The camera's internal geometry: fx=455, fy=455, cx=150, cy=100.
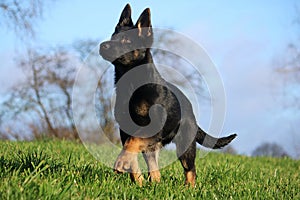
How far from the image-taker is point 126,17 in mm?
6418

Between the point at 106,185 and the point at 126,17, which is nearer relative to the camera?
the point at 106,185

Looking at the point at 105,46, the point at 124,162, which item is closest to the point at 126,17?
the point at 105,46

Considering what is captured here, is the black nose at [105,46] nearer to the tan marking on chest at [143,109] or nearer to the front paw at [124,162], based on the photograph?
the tan marking on chest at [143,109]

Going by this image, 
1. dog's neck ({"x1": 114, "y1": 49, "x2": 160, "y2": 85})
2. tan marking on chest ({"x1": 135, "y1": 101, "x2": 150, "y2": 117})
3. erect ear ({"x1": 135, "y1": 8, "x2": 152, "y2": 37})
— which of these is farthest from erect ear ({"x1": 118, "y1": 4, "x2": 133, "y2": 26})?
tan marking on chest ({"x1": 135, "y1": 101, "x2": 150, "y2": 117})

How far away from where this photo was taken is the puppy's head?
5.86 metres

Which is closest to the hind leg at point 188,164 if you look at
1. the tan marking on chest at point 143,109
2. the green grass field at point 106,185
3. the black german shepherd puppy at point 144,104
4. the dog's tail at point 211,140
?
the black german shepherd puppy at point 144,104

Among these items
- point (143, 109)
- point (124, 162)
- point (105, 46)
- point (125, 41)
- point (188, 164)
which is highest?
point (125, 41)

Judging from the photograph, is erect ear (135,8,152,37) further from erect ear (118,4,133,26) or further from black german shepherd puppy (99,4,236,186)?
erect ear (118,4,133,26)

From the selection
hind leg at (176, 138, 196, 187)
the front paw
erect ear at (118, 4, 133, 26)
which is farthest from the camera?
erect ear at (118, 4, 133, 26)

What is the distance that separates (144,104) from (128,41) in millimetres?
907

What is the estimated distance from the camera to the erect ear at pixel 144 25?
613cm

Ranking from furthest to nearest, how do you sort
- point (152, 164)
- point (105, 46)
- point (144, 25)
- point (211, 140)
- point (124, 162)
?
point (211, 140)
point (152, 164)
point (144, 25)
point (105, 46)
point (124, 162)

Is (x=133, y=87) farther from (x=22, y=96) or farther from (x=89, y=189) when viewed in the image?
(x=22, y=96)

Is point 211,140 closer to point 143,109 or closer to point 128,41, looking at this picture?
point 143,109
